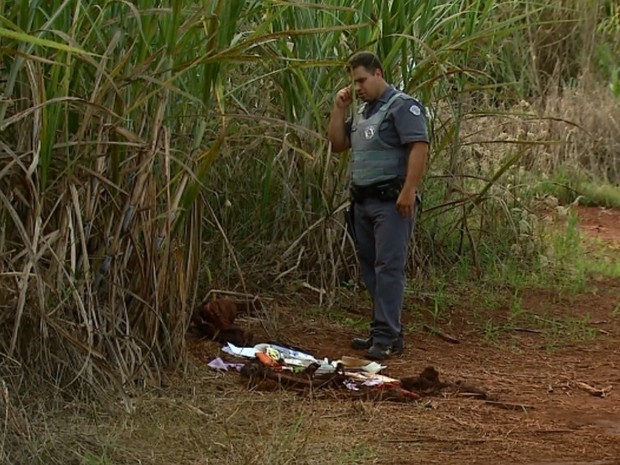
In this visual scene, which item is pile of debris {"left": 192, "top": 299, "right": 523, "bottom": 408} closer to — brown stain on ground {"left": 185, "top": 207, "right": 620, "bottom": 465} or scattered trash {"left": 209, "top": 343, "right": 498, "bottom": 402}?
scattered trash {"left": 209, "top": 343, "right": 498, "bottom": 402}

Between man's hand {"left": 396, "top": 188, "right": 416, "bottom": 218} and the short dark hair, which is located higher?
the short dark hair

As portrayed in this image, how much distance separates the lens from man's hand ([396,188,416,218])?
6.32 meters

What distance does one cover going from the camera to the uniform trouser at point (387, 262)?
6.45 meters

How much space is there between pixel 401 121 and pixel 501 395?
144 centimetres

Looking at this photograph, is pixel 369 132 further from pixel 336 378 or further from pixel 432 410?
pixel 432 410

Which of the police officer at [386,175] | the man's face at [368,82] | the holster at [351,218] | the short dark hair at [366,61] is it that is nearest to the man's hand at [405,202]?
the police officer at [386,175]

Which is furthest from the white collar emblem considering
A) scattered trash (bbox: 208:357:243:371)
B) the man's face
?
scattered trash (bbox: 208:357:243:371)

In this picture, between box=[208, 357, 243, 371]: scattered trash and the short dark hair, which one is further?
the short dark hair

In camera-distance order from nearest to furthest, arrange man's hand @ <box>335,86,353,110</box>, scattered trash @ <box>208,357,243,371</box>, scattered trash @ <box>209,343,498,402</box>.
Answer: scattered trash @ <box>209,343,498,402</box> → scattered trash @ <box>208,357,243,371</box> → man's hand @ <box>335,86,353,110</box>

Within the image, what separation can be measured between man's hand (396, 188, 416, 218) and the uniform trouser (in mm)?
50

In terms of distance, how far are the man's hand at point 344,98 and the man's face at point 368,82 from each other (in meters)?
0.26

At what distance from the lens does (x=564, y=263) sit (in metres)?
8.96

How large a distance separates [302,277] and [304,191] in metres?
0.52

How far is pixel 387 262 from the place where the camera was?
6.47 metres
